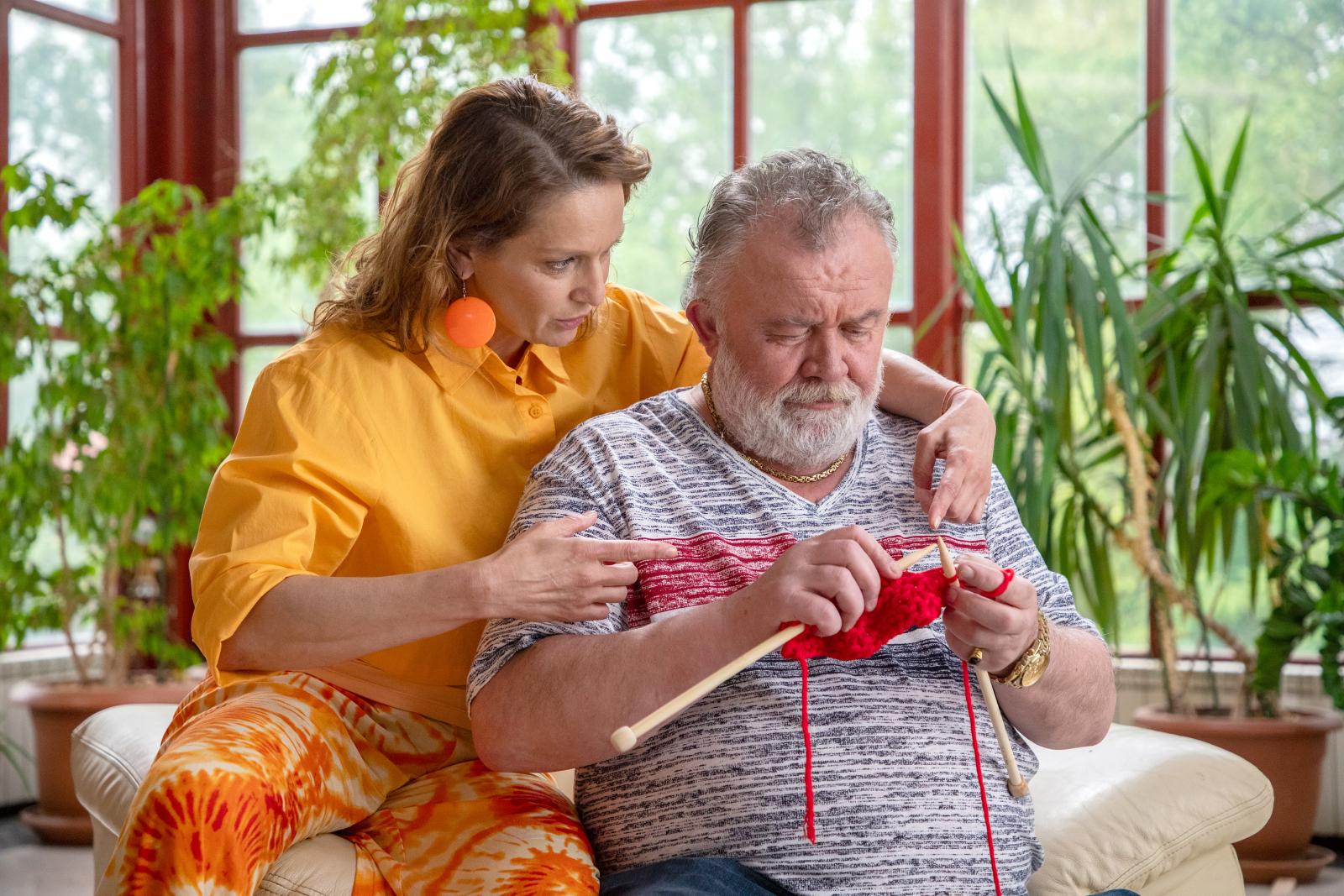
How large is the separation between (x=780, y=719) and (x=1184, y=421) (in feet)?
7.83

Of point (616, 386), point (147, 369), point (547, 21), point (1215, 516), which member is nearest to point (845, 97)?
point (547, 21)

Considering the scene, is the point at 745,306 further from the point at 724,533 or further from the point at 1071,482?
the point at 1071,482

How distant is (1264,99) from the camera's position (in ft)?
13.8

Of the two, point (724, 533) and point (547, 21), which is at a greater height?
point (547, 21)

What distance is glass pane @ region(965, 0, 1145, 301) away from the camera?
4.31 m

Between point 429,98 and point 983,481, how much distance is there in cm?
289

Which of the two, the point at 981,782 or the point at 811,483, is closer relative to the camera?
the point at 981,782

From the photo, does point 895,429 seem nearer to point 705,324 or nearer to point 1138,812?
point 705,324

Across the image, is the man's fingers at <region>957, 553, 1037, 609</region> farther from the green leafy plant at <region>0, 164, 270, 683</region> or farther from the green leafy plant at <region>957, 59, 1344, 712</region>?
the green leafy plant at <region>0, 164, 270, 683</region>

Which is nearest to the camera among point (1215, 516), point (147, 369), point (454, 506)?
point (454, 506)

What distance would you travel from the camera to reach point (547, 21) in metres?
4.80

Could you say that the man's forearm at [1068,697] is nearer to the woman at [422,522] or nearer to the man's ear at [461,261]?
the woman at [422,522]

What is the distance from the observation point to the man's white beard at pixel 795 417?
5.90 feet

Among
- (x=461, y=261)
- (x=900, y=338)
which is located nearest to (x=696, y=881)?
(x=461, y=261)
